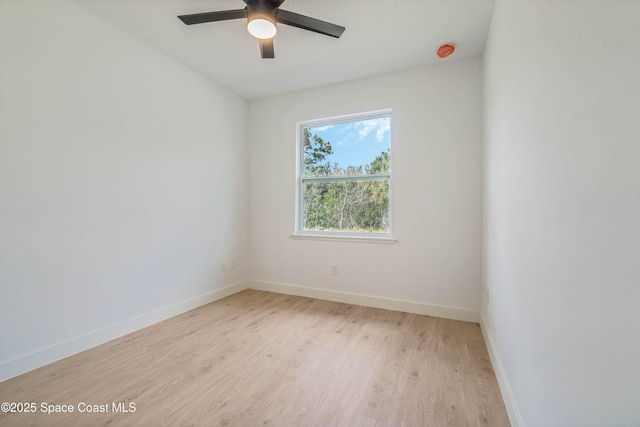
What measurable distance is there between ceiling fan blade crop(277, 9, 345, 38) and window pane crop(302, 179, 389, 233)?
167 cm

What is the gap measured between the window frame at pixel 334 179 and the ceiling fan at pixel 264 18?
1.34m

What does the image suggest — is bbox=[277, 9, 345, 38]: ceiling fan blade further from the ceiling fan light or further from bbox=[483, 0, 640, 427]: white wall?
bbox=[483, 0, 640, 427]: white wall

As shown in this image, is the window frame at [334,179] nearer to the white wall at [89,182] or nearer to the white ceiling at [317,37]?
the white ceiling at [317,37]

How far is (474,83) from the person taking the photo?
8.67ft

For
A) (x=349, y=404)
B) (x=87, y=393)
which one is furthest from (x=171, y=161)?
(x=349, y=404)

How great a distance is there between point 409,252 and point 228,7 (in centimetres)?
277

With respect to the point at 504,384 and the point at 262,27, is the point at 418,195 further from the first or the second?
the point at 262,27

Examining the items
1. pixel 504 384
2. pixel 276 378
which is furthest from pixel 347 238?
pixel 504 384

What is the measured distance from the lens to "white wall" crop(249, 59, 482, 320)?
2.65m

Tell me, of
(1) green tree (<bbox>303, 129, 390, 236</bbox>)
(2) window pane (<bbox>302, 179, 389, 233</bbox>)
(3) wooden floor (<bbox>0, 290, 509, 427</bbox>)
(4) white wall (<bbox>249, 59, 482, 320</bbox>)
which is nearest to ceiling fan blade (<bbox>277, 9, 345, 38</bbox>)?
(4) white wall (<bbox>249, 59, 482, 320</bbox>)

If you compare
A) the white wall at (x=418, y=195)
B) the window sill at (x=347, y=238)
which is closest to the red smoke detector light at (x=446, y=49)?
the white wall at (x=418, y=195)

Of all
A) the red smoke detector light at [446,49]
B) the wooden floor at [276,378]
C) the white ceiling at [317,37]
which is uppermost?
the white ceiling at [317,37]

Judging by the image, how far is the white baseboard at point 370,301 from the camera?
2.67 meters

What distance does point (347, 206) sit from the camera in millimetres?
3328
